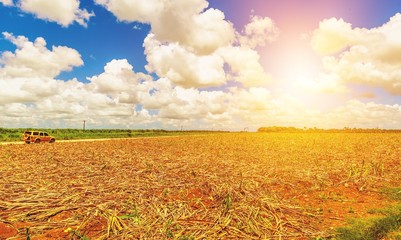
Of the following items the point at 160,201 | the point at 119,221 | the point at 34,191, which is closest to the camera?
Result: the point at 119,221

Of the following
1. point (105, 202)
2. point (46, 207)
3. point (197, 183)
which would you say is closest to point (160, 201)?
point (105, 202)

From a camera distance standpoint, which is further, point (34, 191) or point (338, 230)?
point (34, 191)

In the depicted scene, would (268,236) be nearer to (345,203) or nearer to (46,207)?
(345,203)

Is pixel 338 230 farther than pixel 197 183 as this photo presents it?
No

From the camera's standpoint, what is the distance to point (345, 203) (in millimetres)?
9586

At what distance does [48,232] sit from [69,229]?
465 mm

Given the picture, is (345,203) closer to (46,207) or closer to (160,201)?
(160,201)

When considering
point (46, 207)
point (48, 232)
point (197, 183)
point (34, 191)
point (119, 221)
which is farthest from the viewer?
point (197, 183)

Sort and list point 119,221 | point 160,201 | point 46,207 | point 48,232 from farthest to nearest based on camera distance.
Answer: point 160,201 → point 46,207 → point 119,221 → point 48,232

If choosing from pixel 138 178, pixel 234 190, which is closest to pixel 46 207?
pixel 138 178

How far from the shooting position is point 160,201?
855 cm

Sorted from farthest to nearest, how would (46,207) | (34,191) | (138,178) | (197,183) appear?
(138,178)
(197,183)
(34,191)
(46,207)

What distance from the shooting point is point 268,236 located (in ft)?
21.5

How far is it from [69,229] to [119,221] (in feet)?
3.75
